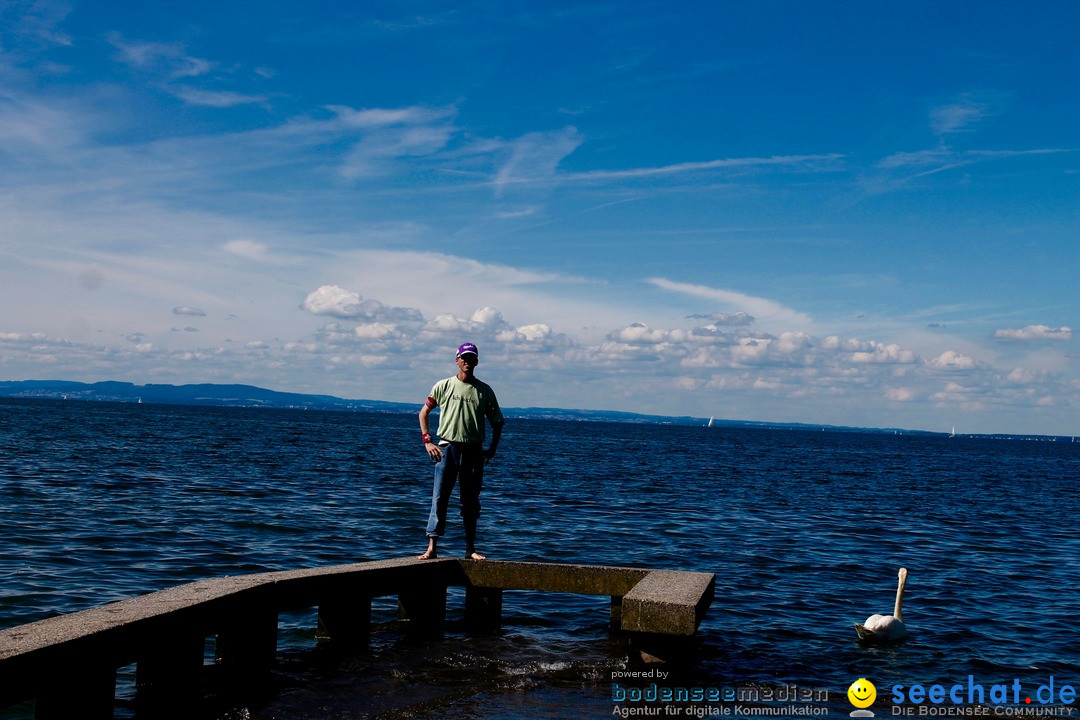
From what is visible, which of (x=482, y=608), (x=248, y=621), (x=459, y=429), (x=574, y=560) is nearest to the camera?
(x=248, y=621)

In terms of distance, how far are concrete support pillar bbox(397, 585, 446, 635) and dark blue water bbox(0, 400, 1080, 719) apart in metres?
0.22

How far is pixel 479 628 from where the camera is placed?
369 inches

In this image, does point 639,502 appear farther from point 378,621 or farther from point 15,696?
point 15,696

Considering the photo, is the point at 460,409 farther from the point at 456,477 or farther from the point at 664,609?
the point at 664,609

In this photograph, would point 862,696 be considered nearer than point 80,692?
No

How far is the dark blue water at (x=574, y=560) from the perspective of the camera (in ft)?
25.7

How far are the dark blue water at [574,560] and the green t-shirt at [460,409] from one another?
2055mm

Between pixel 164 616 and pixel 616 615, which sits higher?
pixel 164 616

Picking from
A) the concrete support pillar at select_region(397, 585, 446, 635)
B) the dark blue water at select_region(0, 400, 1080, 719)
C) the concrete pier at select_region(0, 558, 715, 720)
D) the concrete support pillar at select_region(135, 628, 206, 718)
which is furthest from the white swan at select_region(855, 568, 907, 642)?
the concrete support pillar at select_region(135, 628, 206, 718)

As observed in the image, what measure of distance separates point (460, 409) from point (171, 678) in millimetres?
3653

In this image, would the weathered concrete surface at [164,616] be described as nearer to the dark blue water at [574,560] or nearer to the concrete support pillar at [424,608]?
the concrete support pillar at [424,608]

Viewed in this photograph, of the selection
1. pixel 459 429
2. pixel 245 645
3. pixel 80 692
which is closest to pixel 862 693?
pixel 459 429

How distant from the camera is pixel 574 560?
15.5m

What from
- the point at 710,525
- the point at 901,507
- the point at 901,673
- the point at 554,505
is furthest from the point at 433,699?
the point at 901,507
